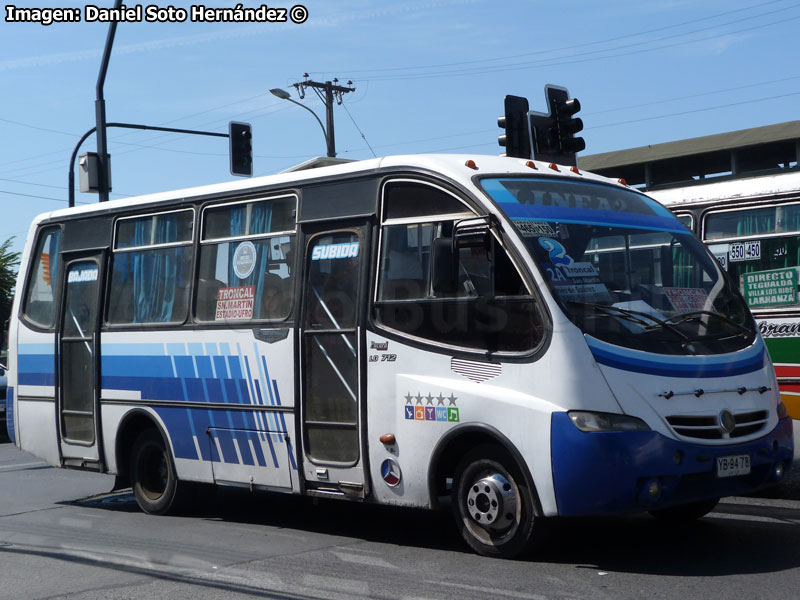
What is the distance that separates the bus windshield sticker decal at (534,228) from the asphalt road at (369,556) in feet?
7.18

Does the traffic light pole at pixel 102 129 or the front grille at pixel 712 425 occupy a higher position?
the traffic light pole at pixel 102 129

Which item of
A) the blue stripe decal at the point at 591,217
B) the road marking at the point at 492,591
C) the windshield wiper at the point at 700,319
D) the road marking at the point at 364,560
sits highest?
the blue stripe decal at the point at 591,217

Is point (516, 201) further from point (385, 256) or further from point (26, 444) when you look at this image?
point (26, 444)

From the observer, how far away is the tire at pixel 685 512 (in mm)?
8453

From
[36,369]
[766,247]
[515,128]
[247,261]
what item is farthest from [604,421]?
[515,128]

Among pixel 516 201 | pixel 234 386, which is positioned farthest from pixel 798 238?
pixel 234 386

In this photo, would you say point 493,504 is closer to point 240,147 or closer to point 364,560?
point 364,560

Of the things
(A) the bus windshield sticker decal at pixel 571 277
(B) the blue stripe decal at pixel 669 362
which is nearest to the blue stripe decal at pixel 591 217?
(A) the bus windshield sticker decal at pixel 571 277

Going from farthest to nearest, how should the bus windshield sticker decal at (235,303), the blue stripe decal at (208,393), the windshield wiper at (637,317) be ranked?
the bus windshield sticker decal at (235,303) < the blue stripe decal at (208,393) < the windshield wiper at (637,317)

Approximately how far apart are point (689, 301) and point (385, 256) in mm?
2261

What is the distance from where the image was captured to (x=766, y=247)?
10945mm

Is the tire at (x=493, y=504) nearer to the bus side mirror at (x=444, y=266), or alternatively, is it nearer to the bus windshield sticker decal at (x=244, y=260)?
the bus side mirror at (x=444, y=266)

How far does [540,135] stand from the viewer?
46.9 feet

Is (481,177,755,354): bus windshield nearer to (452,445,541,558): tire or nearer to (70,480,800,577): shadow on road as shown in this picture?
(452,445,541,558): tire
